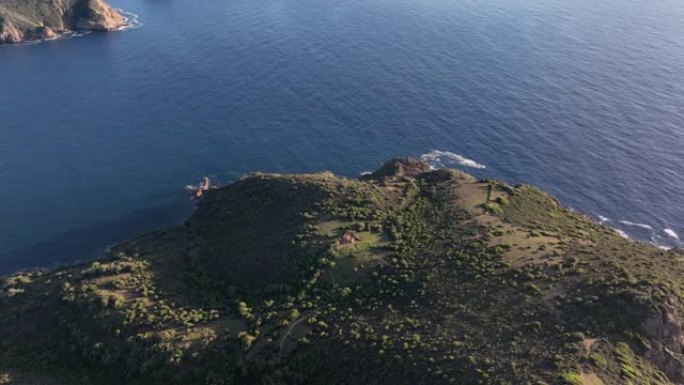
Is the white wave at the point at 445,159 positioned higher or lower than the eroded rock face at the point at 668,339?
lower

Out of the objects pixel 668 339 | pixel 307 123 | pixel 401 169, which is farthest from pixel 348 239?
pixel 307 123

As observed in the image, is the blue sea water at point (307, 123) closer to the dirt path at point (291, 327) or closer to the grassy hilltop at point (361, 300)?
the grassy hilltop at point (361, 300)

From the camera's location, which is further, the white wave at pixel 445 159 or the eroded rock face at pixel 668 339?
the white wave at pixel 445 159

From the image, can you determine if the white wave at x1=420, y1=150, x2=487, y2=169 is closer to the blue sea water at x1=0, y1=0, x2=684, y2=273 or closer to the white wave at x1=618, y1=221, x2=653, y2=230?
the blue sea water at x1=0, y1=0, x2=684, y2=273

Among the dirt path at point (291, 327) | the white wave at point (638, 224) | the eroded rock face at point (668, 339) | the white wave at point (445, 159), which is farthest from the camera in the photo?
the white wave at point (445, 159)

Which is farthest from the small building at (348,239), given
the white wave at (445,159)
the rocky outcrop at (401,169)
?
the white wave at (445,159)

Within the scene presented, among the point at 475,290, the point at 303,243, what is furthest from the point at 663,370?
the point at 303,243

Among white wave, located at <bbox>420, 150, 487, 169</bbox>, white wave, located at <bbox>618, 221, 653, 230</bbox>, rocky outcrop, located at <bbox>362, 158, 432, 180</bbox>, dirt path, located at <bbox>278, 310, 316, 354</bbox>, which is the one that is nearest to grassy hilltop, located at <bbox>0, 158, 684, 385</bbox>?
dirt path, located at <bbox>278, 310, 316, 354</bbox>
